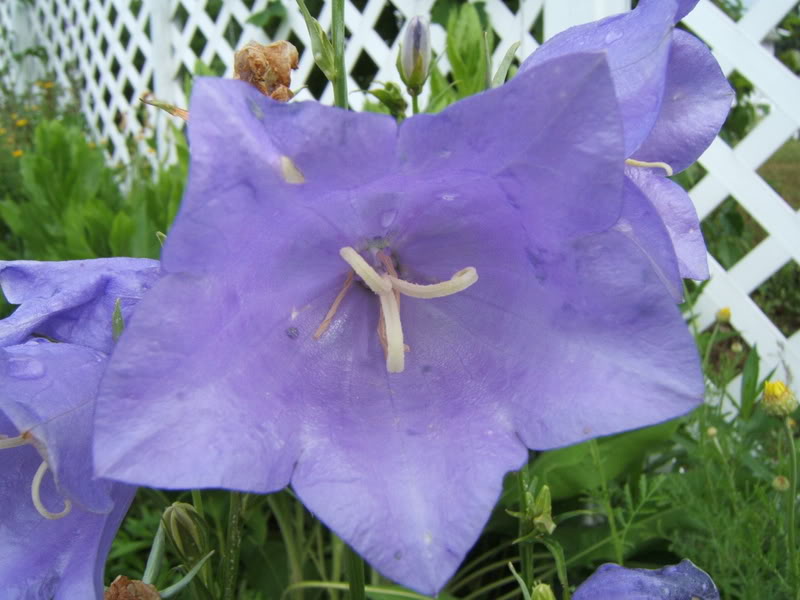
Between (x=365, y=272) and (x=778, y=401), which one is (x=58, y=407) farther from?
(x=778, y=401)

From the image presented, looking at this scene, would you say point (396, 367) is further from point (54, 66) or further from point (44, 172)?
point (54, 66)

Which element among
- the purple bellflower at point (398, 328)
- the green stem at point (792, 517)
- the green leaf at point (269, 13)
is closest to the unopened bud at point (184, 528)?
the purple bellflower at point (398, 328)

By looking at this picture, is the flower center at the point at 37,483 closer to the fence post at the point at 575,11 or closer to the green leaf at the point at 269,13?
the fence post at the point at 575,11

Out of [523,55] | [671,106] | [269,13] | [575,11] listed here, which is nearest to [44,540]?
[671,106]

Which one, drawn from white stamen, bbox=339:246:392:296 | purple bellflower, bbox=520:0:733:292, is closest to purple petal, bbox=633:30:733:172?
purple bellflower, bbox=520:0:733:292

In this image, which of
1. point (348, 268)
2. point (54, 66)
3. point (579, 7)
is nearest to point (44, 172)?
point (579, 7)

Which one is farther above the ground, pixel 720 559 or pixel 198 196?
pixel 198 196

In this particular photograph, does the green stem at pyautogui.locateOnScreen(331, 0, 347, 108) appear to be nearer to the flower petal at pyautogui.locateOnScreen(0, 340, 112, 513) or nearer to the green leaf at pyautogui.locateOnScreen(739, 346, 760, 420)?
the flower petal at pyautogui.locateOnScreen(0, 340, 112, 513)
